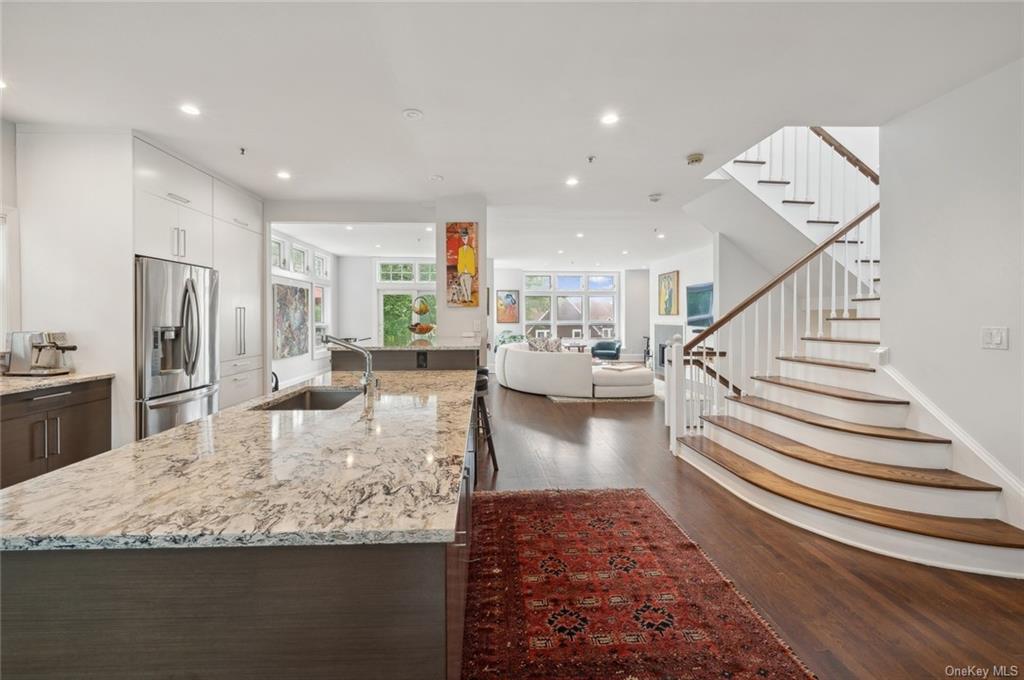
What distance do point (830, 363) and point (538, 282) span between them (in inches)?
356

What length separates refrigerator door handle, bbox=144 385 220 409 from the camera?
332 cm

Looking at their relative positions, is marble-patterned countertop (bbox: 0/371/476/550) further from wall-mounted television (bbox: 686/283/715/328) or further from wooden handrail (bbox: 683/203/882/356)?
wall-mounted television (bbox: 686/283/715/328)

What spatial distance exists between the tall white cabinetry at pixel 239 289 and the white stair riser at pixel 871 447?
4.73 metres

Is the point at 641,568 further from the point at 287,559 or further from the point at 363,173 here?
the point at 363,173

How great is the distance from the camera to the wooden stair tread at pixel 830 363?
328cm

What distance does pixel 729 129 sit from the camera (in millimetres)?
3205

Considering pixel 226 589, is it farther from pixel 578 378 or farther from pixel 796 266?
pixel 578 378

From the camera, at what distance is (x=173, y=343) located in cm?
352

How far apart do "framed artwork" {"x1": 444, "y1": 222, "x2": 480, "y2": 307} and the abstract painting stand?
377cm

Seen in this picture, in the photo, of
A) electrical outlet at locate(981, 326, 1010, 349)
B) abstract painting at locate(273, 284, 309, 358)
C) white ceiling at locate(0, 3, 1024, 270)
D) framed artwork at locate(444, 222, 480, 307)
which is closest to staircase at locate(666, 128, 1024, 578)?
electrical outlet at locate(981, 326, 1010, 349)

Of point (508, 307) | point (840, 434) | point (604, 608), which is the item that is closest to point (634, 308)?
point (508, 307)

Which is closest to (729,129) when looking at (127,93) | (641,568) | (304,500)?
(641,568)

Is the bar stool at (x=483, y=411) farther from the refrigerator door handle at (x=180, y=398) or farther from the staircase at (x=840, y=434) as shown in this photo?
the refrigerator door handle at (x=180, y=398)

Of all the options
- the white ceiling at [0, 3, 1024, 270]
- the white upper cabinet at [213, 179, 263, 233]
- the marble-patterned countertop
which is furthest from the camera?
the white upper cabinet at [213, 179, 263, 233]
